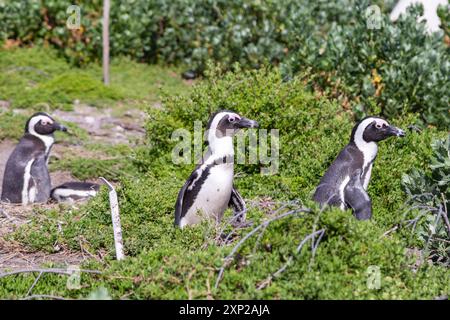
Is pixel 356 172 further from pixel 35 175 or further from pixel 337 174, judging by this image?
pixel 35 175

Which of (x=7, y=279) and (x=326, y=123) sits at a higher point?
(x=326, y=123)

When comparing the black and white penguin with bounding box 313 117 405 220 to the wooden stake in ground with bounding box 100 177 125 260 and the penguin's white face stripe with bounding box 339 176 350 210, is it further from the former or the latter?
the wooden stake in ground with bounding box 100 177 125 260

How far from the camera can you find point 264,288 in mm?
4852

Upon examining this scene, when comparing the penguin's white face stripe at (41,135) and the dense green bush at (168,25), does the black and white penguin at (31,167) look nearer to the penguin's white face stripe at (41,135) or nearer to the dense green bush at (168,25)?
the penguin's white face stripe at (41,135)

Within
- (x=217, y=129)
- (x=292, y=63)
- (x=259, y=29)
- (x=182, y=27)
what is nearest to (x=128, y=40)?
(x=182, y=27)

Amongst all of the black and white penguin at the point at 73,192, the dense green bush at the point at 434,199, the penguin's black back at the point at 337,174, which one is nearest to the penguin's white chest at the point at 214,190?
the penguin's black back at the point at 337,174

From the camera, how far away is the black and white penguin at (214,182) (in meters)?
6.59

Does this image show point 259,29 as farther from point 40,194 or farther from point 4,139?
Answer: point 40,194

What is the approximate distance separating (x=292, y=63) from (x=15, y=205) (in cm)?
363

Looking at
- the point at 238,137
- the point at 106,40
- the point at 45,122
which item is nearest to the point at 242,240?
the point at 238,137

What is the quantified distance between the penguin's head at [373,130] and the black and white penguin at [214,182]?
855 millimetres

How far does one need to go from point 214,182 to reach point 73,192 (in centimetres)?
226

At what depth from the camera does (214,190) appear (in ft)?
21.6

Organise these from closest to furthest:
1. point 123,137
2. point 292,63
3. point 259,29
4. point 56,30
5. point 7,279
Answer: point 7,279 < point 292,63 < point 123,137 < point 259,29 < point 56,30
